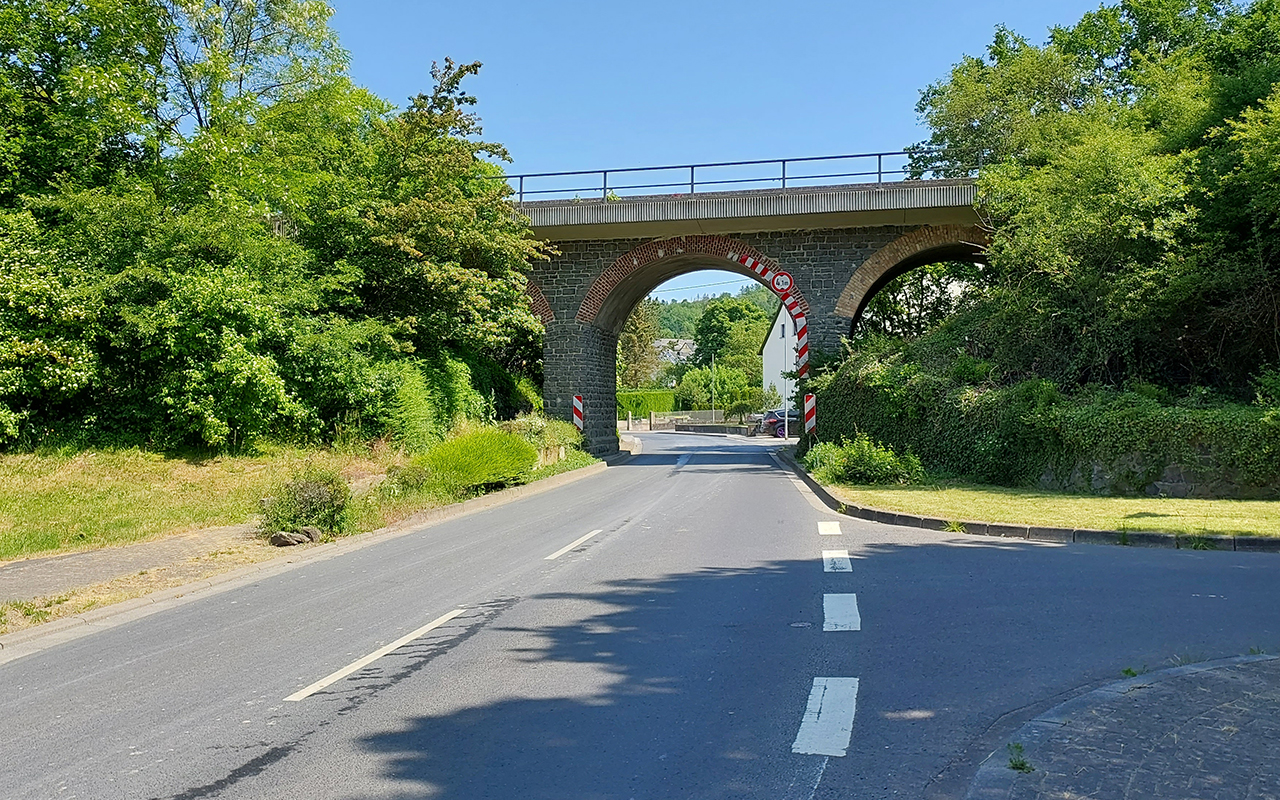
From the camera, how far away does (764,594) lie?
7.76 meters

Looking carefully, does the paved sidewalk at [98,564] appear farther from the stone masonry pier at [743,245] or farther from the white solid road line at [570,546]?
the stone masonry pier at [743,245]

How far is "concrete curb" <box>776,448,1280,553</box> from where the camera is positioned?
9.89 metres

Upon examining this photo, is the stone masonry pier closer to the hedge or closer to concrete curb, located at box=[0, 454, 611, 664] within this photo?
the hedge

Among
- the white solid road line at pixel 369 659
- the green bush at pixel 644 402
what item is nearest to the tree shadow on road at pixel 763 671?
the white solid road line at pixel 369 659

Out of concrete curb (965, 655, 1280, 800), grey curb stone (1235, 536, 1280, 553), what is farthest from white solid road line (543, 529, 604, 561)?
grey curb stone (1235, 536, 1280, 553)

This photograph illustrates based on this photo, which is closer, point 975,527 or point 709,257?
point 975,527

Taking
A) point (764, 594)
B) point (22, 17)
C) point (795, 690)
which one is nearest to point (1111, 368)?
point (764, 594)

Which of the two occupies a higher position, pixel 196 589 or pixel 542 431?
pixel 542 431

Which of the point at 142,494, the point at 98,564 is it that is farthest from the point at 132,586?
the point at 142,494

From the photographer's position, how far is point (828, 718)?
15.3ft

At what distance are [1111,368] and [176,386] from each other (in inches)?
720

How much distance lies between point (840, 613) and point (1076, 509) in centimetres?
755

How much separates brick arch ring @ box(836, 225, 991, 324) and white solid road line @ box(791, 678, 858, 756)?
23.0 metres

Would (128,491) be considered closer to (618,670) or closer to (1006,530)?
(618,670)
